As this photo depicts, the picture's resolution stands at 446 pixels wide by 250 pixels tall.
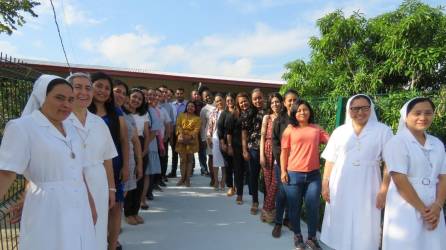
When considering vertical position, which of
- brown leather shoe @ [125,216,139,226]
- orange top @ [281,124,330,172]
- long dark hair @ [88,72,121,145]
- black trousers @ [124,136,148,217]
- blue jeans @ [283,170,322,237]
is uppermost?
long dark hair @ [88,72,121,145]

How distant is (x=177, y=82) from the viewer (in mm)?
18922

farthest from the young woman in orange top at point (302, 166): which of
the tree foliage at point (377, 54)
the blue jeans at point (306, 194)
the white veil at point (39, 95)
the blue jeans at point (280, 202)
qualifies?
the tree foliage at point (377, 54)

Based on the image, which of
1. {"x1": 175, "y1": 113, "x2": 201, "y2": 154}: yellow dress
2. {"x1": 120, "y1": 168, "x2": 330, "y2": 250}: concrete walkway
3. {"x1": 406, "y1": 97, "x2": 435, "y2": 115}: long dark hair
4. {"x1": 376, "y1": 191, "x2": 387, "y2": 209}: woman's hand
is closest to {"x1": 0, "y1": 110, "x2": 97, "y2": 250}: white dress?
{"x1": 120, "y1": 168, "x2": 330, "y2": 250}: concrete walkway

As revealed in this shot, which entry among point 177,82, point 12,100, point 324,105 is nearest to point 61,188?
point 12,100

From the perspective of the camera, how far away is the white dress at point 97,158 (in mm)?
3023

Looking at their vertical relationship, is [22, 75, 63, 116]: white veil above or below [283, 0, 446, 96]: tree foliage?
below

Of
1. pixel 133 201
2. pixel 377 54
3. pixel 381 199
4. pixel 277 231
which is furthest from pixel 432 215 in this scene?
pixel 377 54

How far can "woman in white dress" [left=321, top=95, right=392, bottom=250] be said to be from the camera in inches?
141

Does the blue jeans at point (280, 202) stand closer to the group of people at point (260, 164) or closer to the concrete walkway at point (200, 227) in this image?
the group of people at point (260, 164)

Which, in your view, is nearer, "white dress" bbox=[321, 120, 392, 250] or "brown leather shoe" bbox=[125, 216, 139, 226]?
"white dress" bbox=[321, 120, 392, 250]

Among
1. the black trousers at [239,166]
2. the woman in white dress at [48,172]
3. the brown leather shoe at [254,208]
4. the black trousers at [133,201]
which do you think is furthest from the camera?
the black trousers at [239,166]

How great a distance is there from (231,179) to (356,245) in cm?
380

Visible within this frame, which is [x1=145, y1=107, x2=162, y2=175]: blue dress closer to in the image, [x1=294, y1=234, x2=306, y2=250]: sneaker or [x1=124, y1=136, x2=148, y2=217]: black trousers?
[x1=124, y1=136, x2=148, y2=217]: black trousers

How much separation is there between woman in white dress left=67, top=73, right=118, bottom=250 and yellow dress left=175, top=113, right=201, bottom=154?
4.19 m
